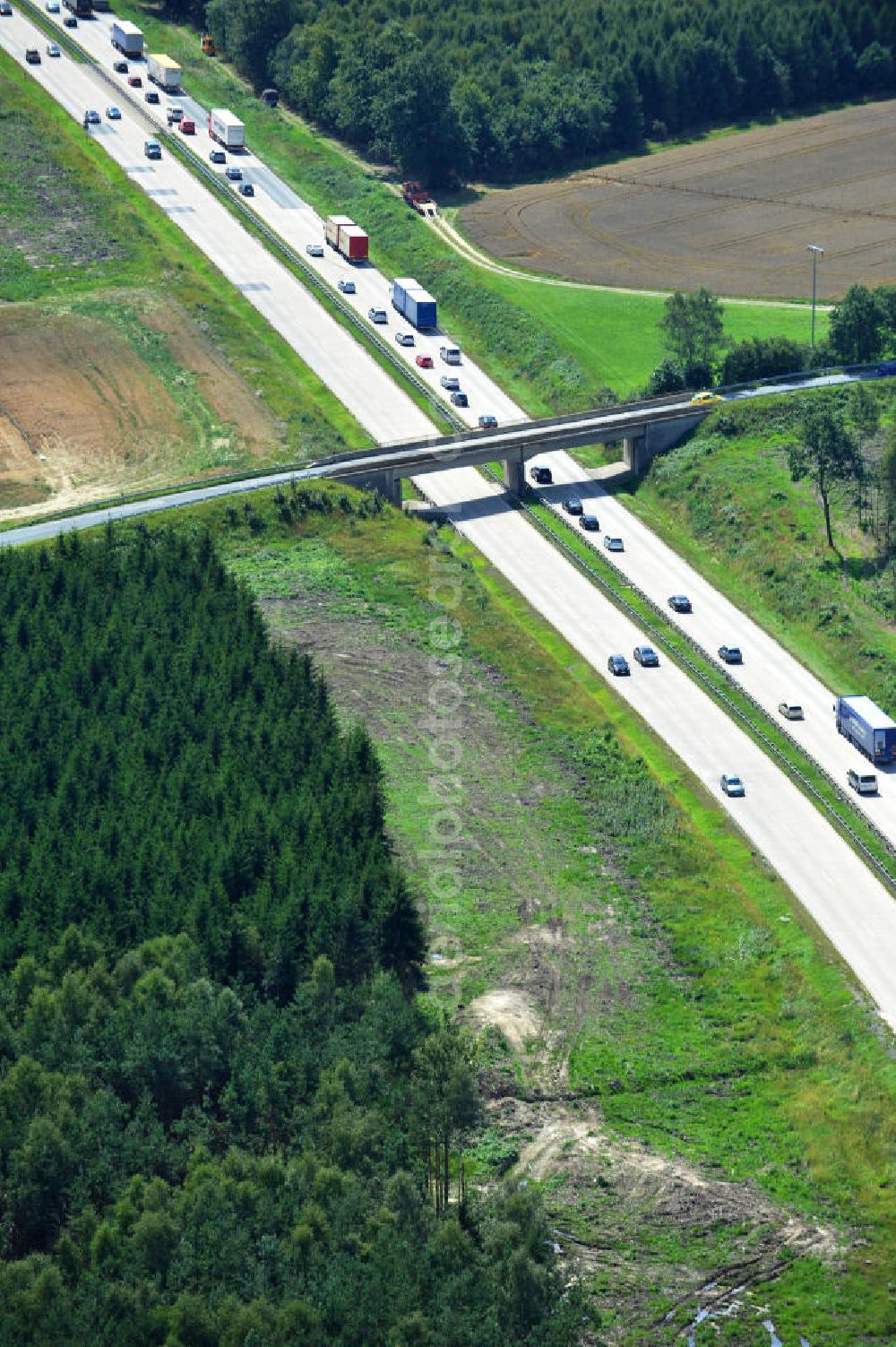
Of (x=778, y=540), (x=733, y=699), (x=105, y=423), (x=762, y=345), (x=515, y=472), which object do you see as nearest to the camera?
(x=733, y=699)

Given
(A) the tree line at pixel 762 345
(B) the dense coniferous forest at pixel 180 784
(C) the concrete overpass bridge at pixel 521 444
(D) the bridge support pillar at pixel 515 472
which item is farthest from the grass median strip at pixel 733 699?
(B) the dense coniferous forest at pixel 180 784

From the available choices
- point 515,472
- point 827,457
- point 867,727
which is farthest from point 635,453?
point 867,727

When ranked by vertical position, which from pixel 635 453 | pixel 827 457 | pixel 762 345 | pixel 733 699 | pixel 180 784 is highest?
pixel 762 345

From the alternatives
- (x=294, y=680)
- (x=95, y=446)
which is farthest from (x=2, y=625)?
(x=95, y=446)

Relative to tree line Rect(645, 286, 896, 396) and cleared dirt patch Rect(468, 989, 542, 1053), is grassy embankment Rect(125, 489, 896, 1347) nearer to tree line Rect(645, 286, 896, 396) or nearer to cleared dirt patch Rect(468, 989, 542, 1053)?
cleared dirt patch Rect(468, 989, 542, 1053)

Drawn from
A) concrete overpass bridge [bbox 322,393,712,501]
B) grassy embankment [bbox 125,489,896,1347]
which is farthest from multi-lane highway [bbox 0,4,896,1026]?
concrete overpass bridge [bbox 322,393,712,501]

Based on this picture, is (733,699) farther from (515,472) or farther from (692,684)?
(515,472)
